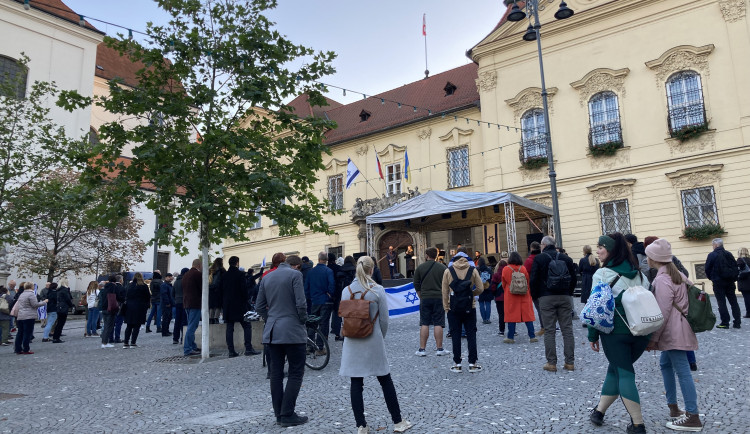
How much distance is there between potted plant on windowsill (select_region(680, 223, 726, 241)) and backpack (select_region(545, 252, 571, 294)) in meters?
15.8

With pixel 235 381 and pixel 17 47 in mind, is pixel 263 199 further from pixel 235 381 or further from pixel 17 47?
pixel 17 47

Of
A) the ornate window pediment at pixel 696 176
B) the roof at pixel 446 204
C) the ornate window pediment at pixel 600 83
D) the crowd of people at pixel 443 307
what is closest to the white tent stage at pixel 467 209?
the roof at pixel 446 204

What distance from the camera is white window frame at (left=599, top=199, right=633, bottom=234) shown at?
2273 cm

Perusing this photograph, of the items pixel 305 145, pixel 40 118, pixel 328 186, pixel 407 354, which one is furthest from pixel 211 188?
pixel 328 186

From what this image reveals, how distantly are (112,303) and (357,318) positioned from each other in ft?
32.7

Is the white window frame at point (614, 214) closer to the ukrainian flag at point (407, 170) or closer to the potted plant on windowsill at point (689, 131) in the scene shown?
the potted plant on windowsill at point (689, 131)

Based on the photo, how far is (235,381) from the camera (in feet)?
26.9

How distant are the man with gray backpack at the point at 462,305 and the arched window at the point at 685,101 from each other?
1787 cm

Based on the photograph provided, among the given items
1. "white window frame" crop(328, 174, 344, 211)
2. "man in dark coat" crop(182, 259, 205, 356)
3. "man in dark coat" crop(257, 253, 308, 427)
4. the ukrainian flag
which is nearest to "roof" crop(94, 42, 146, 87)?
"white window frame" crop(328, 174, 344, 211)

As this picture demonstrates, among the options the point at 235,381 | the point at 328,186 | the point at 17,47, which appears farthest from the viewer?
the point at 328,186

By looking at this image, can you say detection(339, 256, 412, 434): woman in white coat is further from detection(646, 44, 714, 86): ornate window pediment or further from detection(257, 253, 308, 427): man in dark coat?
detection(646, 44, 714, 86): ornate window pediment

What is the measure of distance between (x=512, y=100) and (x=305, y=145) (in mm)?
17882

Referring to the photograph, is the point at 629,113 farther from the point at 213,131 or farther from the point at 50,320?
the point at 50,320

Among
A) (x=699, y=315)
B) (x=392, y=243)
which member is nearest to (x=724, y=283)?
(x=699, y=315)
